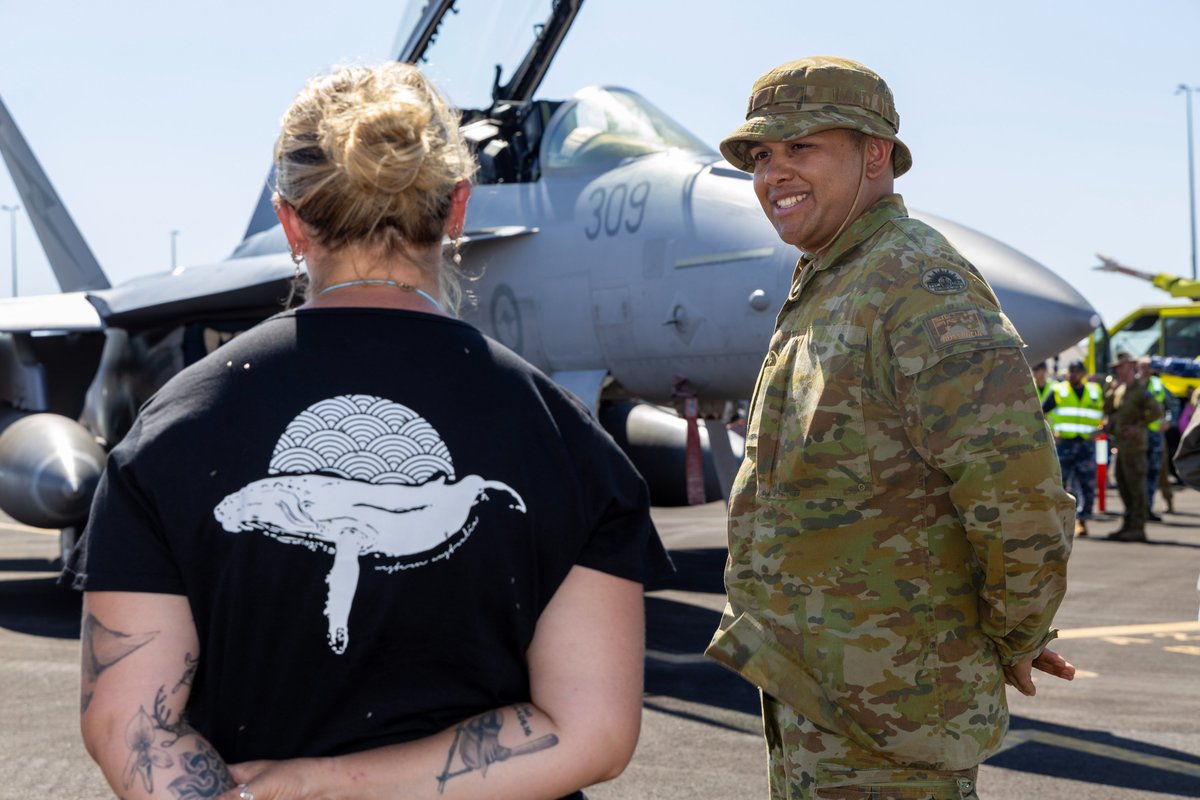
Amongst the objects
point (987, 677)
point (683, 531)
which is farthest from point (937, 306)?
point (683, 531)

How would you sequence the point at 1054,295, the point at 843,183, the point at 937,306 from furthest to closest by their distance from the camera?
the point at 1054,295 < the point at 843,183 < the point at 937,306

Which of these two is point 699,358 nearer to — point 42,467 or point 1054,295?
point 1054,295

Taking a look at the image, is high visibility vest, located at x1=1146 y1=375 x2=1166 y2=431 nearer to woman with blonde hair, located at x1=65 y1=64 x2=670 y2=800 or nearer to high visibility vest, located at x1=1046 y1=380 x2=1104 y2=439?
high visibility vest, located at x1=1046 y1=380 x2=1104 y2=439

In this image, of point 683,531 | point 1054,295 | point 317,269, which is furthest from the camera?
point 683,531

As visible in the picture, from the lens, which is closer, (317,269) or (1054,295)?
(317,269)

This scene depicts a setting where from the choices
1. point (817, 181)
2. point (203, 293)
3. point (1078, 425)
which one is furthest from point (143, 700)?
point (1078, 425)

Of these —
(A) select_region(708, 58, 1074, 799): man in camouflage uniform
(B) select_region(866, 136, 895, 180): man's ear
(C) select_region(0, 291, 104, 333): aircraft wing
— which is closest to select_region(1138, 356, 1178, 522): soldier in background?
(C) select_region(0, 291, 104, 333): aircraft wing

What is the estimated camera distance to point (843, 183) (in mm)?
2607

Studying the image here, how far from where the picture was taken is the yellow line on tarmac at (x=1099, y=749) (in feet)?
15.5

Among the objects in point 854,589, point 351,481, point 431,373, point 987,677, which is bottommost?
point 987,677

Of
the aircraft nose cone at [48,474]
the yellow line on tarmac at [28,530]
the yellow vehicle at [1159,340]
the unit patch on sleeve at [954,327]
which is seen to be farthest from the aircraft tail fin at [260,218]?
the yellow vehicle at [1159,340]

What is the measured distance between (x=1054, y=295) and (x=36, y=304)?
8302 millimetres

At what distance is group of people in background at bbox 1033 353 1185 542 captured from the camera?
13250mm

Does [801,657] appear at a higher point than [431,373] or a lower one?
lower
